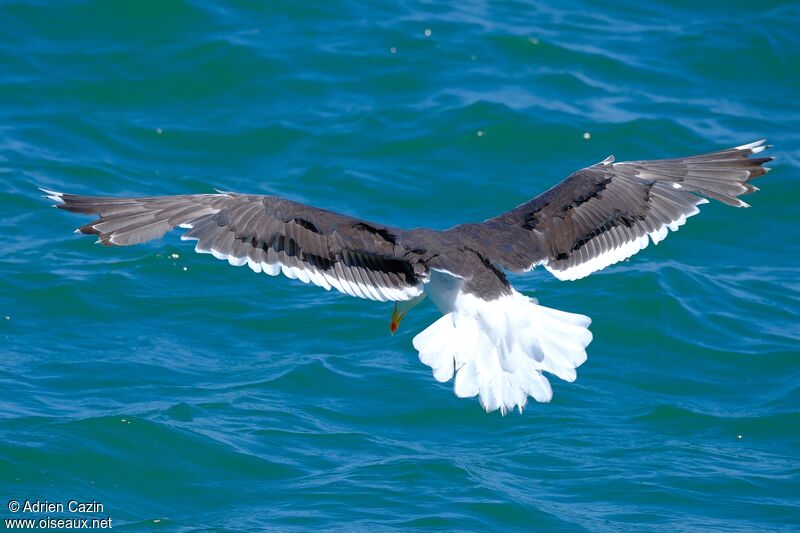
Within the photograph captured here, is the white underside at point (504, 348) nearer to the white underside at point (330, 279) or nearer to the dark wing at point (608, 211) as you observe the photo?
the white underside at point (330, 279)

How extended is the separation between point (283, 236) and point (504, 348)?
4.64ft

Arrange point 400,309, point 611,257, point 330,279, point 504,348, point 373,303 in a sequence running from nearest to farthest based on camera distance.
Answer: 1. point 504,348
2. point 330,279
3. point 611,257
4. point 400,309
5. point 373,303

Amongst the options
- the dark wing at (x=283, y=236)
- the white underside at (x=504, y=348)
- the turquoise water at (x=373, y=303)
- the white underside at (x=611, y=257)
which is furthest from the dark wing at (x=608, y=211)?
the turquoise water at (x=373, y=303)

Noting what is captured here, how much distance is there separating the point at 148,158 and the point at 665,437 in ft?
19.3

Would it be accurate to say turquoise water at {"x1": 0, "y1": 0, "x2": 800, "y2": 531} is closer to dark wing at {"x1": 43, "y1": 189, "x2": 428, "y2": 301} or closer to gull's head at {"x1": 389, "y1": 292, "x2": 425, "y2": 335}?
gull's head at {"x1": 389, "y1": 292, "x2": 425, "y2": 335}

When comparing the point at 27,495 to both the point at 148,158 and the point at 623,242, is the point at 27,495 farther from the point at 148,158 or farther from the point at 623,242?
the point at 148,158

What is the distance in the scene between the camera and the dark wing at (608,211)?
764cm

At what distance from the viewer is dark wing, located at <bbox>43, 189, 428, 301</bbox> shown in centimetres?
687

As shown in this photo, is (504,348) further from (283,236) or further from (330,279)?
(283,236)

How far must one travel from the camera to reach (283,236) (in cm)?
700

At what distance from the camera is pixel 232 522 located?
24.2ft

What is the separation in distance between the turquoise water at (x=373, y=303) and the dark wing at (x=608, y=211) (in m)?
1.52

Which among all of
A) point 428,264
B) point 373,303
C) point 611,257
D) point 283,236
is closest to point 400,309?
point 428,264

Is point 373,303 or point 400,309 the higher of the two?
point 373,303
